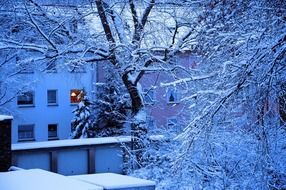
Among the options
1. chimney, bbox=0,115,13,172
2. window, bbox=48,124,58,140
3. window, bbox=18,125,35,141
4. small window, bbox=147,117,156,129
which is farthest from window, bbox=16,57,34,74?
window, bbox=48,124,58,140

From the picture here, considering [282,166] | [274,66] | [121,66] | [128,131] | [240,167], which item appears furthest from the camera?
[121,66]

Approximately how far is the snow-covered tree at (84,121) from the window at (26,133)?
4.21 meters

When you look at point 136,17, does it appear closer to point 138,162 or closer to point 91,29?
point 91,29

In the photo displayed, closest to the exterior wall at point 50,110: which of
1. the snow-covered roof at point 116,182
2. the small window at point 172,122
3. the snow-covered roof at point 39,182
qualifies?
the small window at point 172,122

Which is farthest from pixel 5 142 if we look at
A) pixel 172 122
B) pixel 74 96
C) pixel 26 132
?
pixel 74 96

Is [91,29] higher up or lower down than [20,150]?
higher up

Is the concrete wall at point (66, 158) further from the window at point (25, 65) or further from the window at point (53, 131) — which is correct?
the window at point (53, 131)

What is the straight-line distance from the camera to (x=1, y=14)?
18344 millimetres

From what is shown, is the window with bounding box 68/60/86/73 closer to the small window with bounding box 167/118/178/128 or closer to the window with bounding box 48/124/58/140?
the small window with bounding box 167/118/178/128

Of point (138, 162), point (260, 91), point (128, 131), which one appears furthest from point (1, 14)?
point (260, 91)

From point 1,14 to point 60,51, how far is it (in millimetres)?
2231

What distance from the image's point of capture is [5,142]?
8812mm

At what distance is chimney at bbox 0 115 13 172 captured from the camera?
28.3 ft

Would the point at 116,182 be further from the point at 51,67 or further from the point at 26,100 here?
the point at 26,100
